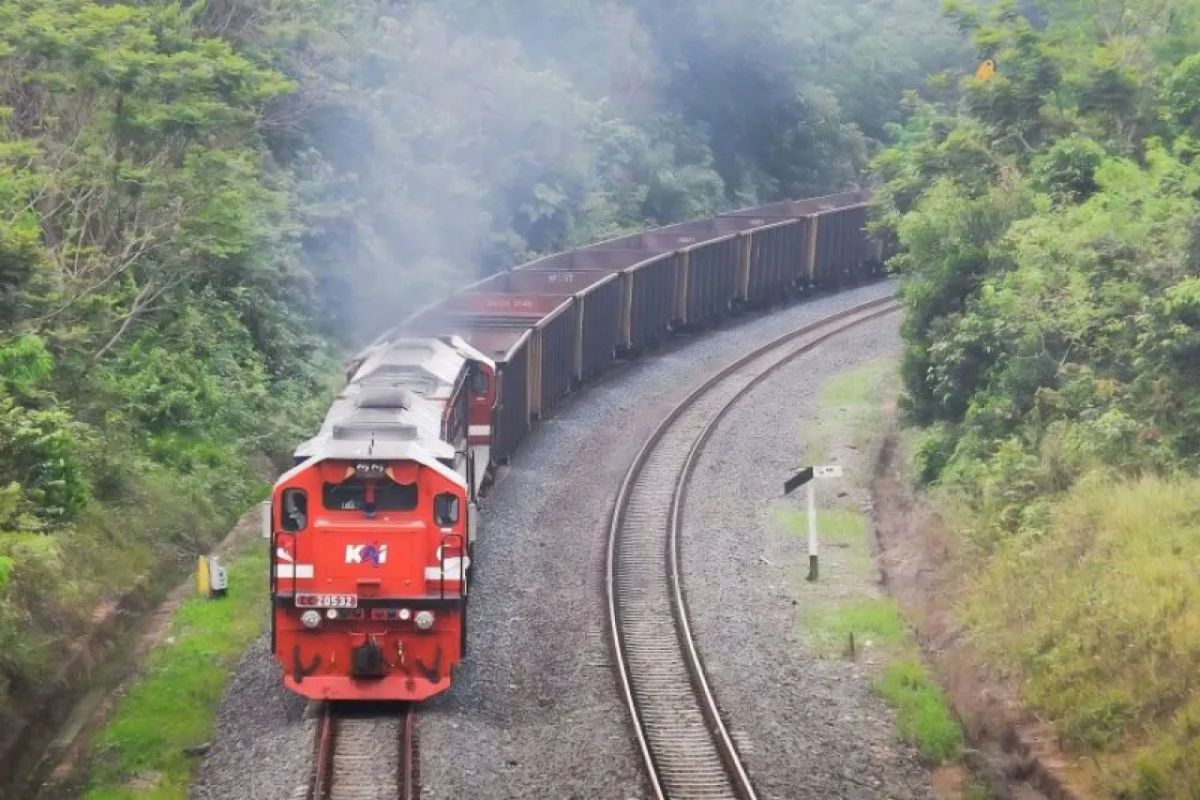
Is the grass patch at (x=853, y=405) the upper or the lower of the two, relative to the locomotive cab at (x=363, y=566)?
lower

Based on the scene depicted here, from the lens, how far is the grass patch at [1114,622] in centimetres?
1198

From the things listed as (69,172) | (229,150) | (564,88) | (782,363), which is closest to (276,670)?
(69,172)

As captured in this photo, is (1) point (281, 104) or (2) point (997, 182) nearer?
(2) point (997, 182)

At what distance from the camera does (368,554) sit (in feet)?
45.1

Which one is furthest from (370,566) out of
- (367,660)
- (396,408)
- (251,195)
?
(251,195)

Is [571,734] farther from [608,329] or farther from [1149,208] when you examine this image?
[608,329]

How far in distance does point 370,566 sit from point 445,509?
92 cm

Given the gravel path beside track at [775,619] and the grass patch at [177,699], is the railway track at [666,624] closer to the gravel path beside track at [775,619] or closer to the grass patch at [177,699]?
the gravel path beside track at [775,619]

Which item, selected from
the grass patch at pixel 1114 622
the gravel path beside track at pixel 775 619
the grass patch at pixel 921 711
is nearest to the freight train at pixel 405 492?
the gravel path beside track at pixel 775 619

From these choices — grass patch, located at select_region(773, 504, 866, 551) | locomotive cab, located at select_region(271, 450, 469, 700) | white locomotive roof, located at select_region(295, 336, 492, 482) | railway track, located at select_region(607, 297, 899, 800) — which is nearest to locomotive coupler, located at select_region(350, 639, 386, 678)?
locomotive cab, located at select_region(271, 450, 469, 700)

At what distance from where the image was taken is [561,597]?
58.4ft

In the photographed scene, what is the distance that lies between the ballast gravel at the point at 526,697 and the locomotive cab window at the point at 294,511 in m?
1.91

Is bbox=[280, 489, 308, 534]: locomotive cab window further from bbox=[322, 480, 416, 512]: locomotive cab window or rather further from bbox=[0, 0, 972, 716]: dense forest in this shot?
bbox=[0, 0, 972, 716]: dense forest

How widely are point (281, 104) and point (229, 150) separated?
6.24 metres
